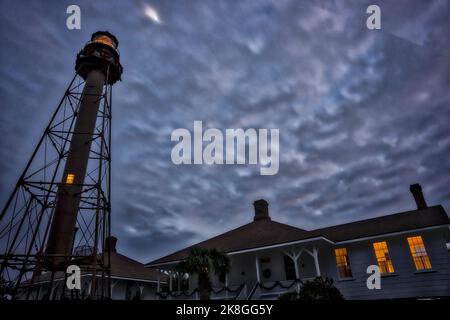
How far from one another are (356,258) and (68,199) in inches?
675

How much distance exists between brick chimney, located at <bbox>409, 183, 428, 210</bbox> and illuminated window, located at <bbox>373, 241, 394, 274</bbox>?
5047 millimetres

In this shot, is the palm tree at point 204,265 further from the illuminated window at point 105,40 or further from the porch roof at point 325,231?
the illuminated window at point 105,40

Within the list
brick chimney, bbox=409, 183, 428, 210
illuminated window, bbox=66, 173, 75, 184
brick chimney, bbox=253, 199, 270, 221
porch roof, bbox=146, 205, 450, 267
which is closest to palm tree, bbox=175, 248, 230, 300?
porch roof, bbox=146, 205, 450, 267

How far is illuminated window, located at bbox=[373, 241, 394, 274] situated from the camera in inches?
659

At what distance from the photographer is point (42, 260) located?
12.9 m

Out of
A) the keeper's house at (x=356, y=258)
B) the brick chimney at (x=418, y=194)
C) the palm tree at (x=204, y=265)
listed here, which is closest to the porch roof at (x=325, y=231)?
the keeper's house at (x=356, y=258)

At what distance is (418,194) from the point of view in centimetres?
2008

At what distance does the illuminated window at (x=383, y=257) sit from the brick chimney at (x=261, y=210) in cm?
972

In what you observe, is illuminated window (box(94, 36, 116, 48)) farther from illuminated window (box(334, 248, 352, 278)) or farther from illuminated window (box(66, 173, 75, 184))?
illuminated window (box(334, 248, 352, 278))

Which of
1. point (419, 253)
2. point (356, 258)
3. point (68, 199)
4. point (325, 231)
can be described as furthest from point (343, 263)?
point (68, 199)
